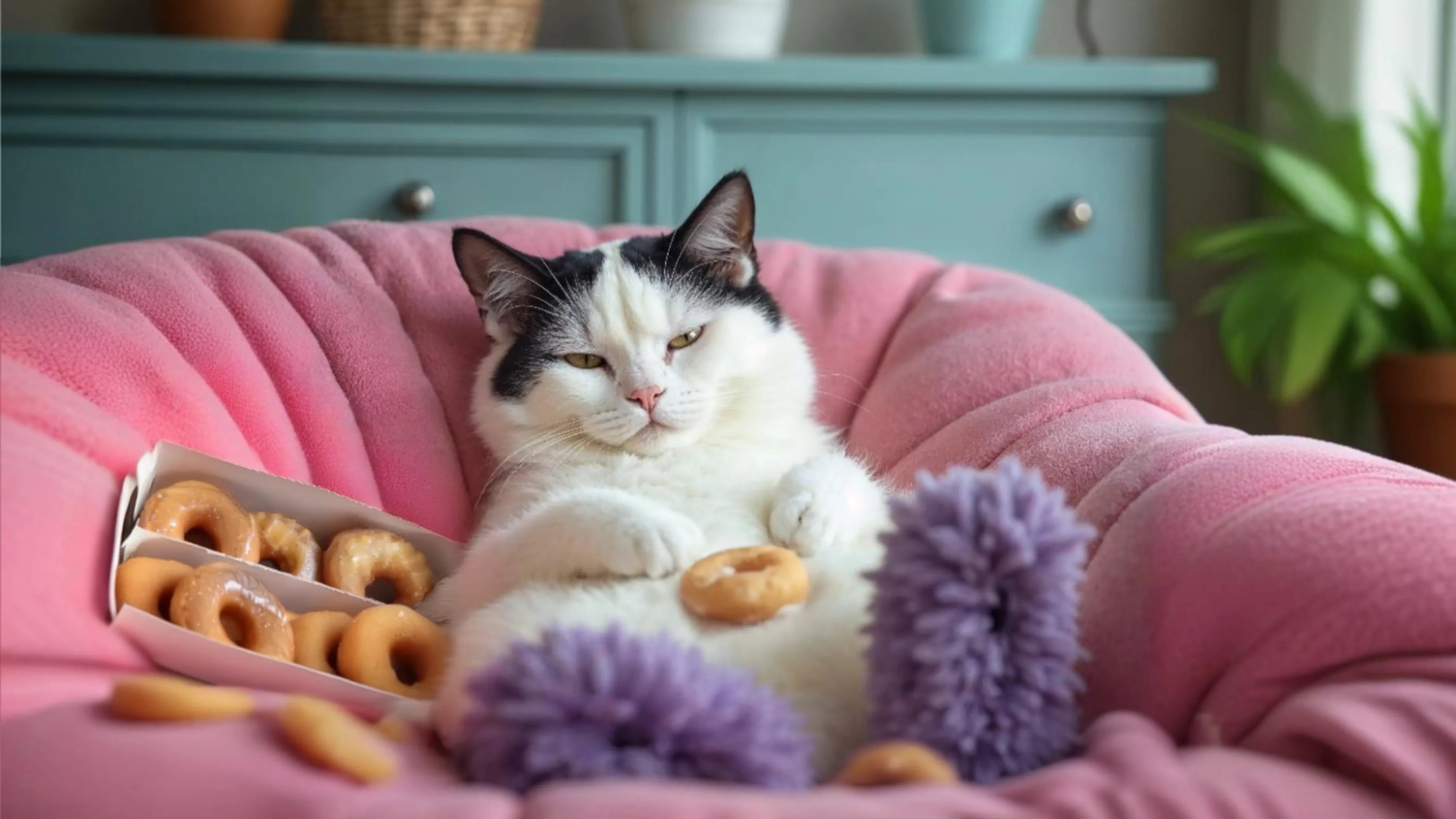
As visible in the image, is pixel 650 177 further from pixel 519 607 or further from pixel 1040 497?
pixel 1040 497

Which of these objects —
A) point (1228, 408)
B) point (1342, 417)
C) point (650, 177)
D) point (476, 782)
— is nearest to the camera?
point (476, 782)

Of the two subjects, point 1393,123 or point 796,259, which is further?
point 1393,123

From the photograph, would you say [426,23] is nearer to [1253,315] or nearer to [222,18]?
[222,18]

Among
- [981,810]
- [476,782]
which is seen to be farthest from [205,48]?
[981,810]

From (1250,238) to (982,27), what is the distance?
650mm

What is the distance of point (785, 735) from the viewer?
843 mm

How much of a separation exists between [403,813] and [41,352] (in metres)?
0.67

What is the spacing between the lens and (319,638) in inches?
44.6

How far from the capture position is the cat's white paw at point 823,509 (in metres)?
1.13

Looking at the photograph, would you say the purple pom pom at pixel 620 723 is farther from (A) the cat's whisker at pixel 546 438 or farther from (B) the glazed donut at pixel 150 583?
(A) the cat's whisker at pixel 546 438

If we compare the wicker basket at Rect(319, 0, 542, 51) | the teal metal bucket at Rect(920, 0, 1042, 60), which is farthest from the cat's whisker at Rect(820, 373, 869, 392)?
the wicker basket at Rect(319, 0, 542, 51)

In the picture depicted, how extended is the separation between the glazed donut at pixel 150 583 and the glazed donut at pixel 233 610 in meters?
0.01

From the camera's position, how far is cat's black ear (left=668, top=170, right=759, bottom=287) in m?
1.33

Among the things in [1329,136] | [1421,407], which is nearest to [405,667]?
[1421,407]
